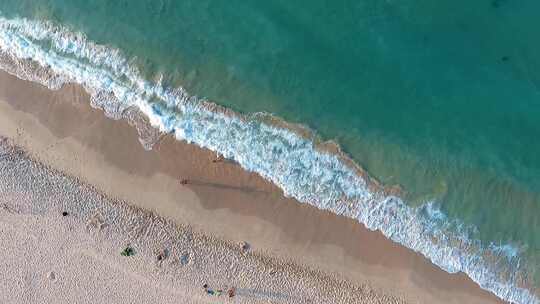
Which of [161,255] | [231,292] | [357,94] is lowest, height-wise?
[231,292]

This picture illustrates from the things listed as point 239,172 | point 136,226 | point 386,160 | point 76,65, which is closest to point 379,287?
point 386,160

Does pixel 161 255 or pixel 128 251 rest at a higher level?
pixel 161 255

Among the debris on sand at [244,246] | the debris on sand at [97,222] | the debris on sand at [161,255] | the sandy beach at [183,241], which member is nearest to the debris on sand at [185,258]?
the sandy beach at [183,241]

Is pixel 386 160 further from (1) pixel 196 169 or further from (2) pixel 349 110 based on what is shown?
(1) pixel 196 169

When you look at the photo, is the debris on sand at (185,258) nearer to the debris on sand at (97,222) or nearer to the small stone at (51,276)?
the debris on sand at (97,222)

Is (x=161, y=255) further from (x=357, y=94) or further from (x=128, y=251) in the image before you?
(x=357, y=94)

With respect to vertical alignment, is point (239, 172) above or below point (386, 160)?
below

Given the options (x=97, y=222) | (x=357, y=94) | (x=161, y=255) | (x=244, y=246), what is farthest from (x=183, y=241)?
(x=357, y=94)
